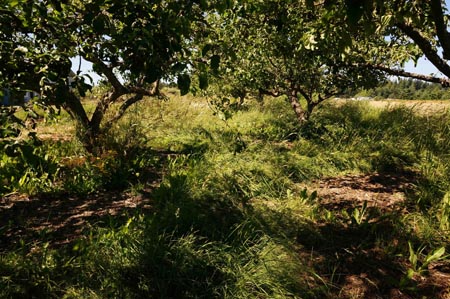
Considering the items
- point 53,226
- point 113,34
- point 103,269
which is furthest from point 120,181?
point 113,34

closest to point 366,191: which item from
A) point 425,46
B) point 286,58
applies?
Result: point 425,46

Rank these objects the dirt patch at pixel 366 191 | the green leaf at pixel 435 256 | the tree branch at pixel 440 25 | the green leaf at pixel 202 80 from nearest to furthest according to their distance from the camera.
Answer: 1. the green leaf at pixel 202 80
2. the tree branch at pixel 440 25
3. the green leaf at pixel 435 256
4. the dirt patch at pixel 366 191

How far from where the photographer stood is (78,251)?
9.57 feet

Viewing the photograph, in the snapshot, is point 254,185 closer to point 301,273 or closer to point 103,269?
point 301,273

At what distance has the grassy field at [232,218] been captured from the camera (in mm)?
2643

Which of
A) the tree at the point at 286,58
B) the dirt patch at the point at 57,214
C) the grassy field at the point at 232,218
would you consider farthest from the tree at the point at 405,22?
the dirt patch at the point at 57,214

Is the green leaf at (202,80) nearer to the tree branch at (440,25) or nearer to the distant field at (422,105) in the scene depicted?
the tree branch at (440,25)

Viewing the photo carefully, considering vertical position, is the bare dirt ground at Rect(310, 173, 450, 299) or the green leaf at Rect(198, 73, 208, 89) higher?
the green leaf at Rect(198, 73, 208, 89)

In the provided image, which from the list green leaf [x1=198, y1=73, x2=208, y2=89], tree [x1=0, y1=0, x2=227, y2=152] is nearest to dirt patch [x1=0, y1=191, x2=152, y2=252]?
tree [x1=0, y1=0, x2=227, y2=152]

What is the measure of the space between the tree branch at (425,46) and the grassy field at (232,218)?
160 centimetres

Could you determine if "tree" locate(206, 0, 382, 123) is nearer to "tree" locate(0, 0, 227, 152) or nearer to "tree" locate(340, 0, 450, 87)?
"tree" locate(340, 0, 450, 87)

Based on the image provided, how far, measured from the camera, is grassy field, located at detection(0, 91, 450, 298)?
2.64 metres

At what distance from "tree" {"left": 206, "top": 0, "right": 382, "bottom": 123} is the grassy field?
1.53 m

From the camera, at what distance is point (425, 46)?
3.26m
